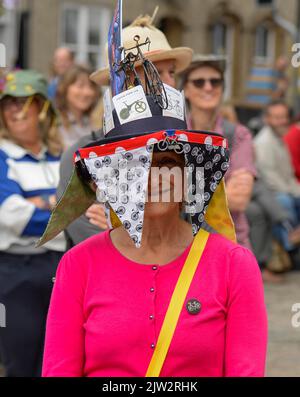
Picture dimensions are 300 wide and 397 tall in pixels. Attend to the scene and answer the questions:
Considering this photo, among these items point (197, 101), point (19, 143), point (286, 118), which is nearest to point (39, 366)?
point (19, 143)

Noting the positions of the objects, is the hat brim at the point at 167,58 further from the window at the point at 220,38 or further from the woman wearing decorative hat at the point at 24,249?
the window at the point at 220,38

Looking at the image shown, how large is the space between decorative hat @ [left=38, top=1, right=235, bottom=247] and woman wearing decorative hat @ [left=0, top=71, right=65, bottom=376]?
180 centimetres

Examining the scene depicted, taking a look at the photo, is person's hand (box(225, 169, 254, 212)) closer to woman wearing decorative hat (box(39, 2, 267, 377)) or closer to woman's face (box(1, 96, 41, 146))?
woman's face (box(1, 96, 41, 146))

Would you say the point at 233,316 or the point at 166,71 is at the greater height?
the point at 166,71

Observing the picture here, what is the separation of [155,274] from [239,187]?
1.79 m

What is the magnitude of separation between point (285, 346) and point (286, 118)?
452 cm

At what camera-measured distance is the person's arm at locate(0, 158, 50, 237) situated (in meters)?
4.76

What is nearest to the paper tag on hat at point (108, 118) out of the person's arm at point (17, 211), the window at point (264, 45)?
the person's arm at point (17, 211)

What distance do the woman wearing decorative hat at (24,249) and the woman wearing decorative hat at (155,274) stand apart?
1.93m

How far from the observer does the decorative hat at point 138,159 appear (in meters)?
2.68

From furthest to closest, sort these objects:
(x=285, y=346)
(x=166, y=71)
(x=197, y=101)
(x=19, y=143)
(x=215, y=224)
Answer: (x=285, y=346), (x=19, y=143), (x=197, y=101), (x=166, y=71), (x=215, y=224)

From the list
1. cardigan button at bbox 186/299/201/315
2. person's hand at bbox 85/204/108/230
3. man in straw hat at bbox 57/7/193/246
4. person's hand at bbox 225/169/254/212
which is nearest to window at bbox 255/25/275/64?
person's hand at bbox 225/169/254/212
